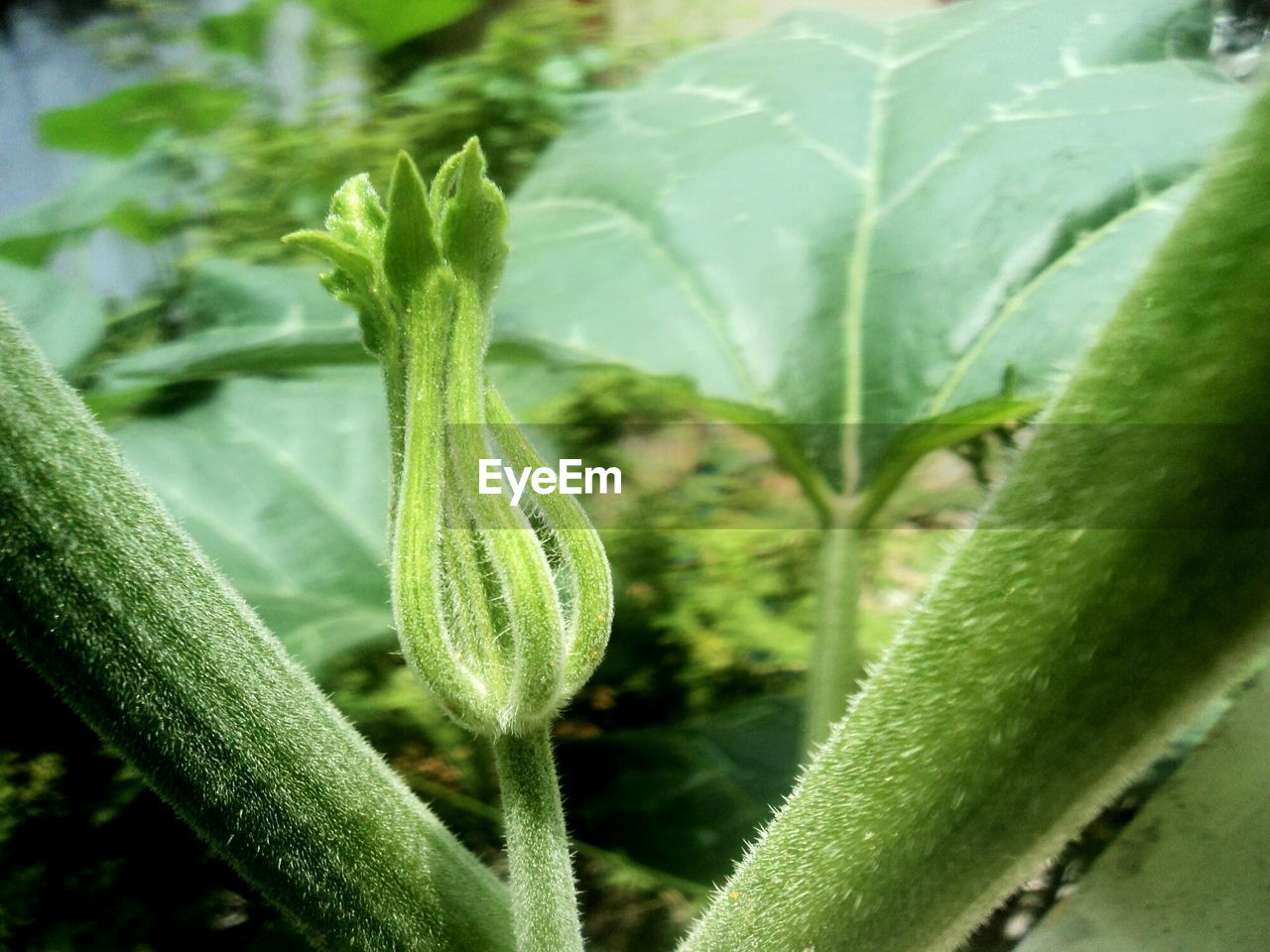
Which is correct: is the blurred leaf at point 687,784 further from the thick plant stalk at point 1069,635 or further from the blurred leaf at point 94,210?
the blurred leaf at point 94,210

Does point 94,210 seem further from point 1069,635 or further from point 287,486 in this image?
point 1069,635

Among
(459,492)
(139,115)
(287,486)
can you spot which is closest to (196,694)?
(459,492)

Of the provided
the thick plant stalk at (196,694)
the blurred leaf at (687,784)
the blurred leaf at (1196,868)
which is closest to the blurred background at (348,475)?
the blurred leaf at (687,784)

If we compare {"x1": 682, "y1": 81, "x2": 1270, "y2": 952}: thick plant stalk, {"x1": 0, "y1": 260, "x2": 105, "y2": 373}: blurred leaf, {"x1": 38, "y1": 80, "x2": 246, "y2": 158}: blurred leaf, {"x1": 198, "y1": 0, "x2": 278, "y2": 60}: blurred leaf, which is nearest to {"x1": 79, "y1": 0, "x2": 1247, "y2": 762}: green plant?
{"x1": 0, "y1": 260, "x2": 105, "y2": 373}: blurred leaf

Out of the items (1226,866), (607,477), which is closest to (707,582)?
(607,477)

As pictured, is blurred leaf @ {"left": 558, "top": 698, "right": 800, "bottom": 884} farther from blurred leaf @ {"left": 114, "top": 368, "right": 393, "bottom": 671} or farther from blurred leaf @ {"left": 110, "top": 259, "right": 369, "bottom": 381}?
blurred leaf @ {"left": 110, "top": 259, "right": 369, "bottom": 381}
